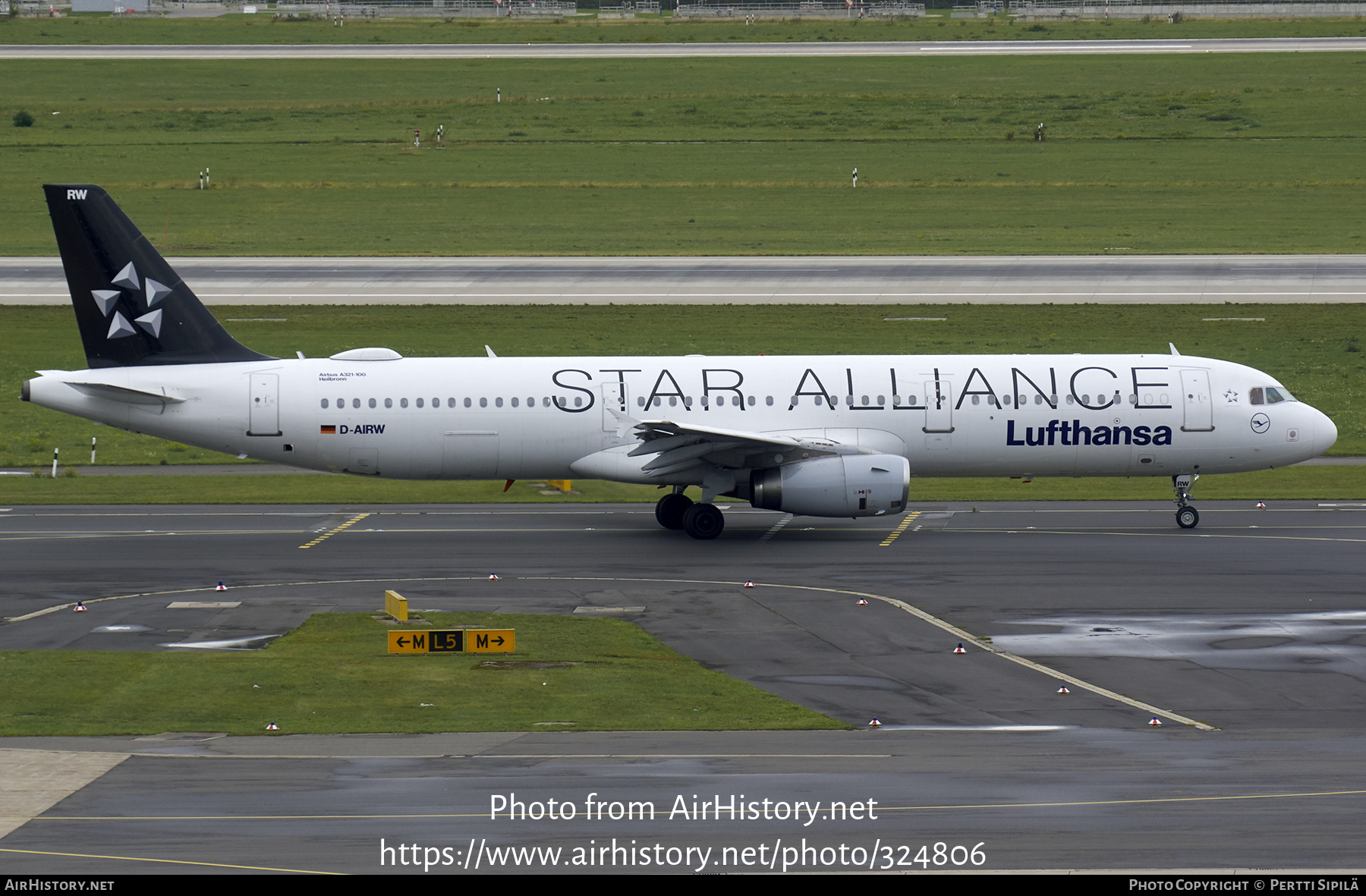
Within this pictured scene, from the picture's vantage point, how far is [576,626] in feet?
96.4

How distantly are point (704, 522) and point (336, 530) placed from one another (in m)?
9.34

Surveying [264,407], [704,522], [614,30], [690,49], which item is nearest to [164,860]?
[704,522]

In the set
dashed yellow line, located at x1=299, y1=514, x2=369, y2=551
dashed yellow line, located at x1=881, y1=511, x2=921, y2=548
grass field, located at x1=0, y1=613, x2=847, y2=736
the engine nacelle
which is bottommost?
dashed yellow line, located at x1=299, y1=514, x2=369, y2=551

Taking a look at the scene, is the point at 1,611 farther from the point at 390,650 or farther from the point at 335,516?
the point at 335,516

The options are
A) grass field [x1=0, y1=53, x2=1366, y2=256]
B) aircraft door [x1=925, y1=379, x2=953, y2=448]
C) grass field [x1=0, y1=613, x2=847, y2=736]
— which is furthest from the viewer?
grass field [x1=0, y1=53, x2=1366, y2=256]

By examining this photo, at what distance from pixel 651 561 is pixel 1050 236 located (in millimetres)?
50181

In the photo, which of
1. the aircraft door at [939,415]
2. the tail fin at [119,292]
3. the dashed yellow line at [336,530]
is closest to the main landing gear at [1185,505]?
the aircraft door at [939,415]

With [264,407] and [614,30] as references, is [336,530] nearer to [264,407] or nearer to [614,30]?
[264,407]

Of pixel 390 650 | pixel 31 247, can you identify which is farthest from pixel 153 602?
pixel 31 247

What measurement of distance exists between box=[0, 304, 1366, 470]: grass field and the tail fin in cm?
1566

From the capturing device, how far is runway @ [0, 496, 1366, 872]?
17188mm

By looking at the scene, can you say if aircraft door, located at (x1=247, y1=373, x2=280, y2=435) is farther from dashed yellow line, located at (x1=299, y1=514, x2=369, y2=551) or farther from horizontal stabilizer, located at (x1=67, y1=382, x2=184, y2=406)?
dashed yellow line, located at (x1=299, y1=514, x2=369, y2=551)

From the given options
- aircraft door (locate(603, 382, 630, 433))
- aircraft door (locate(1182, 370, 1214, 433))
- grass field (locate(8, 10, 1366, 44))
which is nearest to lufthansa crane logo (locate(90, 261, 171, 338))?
aircraft door (locate(603, 382, 630, 433))

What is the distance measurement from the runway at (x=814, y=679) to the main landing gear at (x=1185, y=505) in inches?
14.6
